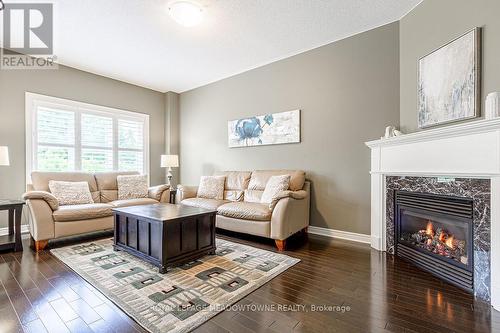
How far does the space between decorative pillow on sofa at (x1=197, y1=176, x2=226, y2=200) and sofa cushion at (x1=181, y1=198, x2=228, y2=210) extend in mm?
187

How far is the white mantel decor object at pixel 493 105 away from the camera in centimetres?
187

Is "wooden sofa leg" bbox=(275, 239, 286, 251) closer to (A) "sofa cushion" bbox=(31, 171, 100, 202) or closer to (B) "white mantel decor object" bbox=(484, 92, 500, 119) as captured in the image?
(B) "white mantel decor object" bbox=(484, 92, 500, 119)

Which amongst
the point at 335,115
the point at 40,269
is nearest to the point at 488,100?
the point at 335,115

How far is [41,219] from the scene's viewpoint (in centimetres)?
299

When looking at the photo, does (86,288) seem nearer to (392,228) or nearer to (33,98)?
(392,228)

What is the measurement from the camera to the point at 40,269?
2.42 meters

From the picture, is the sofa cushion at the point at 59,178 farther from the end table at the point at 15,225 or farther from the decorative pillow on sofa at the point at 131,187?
the end table at the point at 15,225

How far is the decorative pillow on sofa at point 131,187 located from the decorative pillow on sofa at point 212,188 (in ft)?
3.18

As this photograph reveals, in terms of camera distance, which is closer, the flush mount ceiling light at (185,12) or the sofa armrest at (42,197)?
the flush mount ceiling light at (185,12)

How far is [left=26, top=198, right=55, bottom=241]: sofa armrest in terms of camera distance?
297 centimetres

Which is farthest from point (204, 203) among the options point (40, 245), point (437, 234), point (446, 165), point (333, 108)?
point (446, 165)

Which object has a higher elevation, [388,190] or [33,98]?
[33,98]

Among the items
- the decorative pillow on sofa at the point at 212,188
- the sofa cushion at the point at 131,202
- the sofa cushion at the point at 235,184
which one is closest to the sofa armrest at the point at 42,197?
the sofa cushion at the point at 131,202

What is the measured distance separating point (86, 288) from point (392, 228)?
306cm
